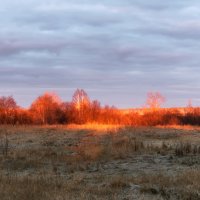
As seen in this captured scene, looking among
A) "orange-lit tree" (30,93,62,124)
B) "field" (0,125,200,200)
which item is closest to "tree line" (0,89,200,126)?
"orange-lit tree" (30,93,62,124)

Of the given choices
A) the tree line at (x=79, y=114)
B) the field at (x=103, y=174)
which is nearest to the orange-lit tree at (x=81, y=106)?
the tree line at (x=79, y=114)

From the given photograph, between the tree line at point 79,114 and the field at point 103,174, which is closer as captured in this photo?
the field at point 103,174

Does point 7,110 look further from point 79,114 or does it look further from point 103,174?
point 103,174

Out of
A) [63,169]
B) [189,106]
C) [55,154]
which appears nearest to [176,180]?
[63,169]

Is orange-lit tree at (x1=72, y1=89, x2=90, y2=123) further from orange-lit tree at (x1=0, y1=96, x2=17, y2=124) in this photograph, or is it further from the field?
the field

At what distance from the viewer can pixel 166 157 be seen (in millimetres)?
19656

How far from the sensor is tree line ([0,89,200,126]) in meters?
70.7

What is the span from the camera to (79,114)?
251 ft

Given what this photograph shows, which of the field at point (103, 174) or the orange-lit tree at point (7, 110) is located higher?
Answer: the orange-lit tree at point (7, 110)

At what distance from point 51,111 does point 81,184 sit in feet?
218

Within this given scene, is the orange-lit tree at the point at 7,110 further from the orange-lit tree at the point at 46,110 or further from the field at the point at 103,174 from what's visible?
the field at the point at 103,174

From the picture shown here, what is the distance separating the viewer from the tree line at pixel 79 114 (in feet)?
232

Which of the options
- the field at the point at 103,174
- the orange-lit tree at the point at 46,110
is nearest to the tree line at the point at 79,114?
the orange-lit tree at the point at 46,110

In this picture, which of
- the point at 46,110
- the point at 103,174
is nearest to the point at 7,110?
the point at 46,110
